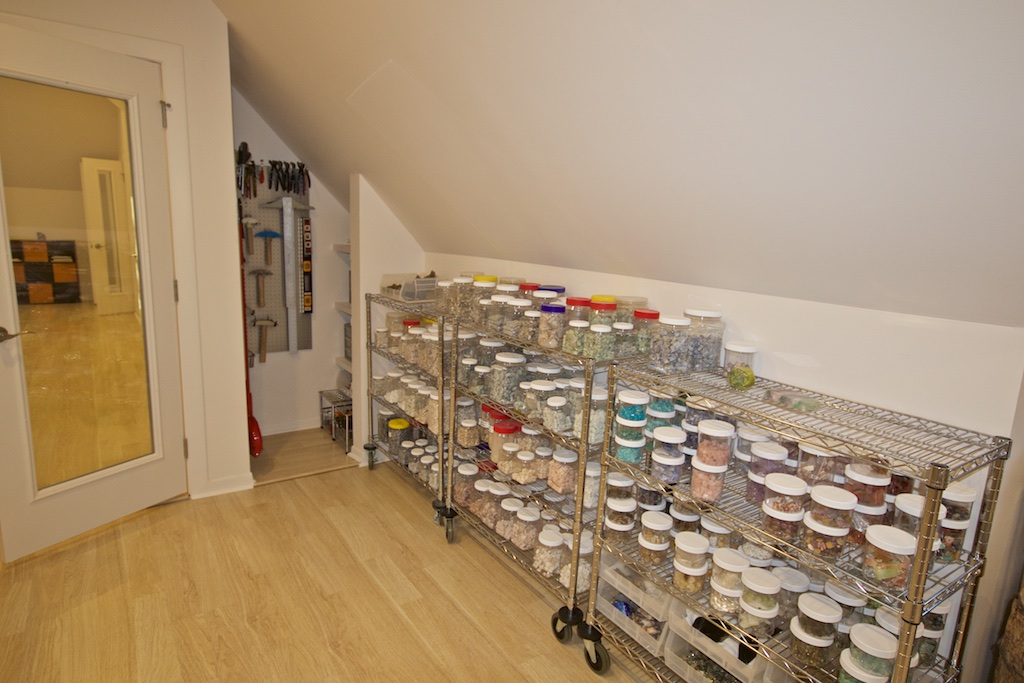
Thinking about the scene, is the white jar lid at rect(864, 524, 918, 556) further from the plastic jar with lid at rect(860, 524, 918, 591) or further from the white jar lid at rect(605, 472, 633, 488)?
the white jar lid at rect(605, 472, 633, 488)

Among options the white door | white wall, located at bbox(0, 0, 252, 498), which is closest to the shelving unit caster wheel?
white wall, located at bbox(0, 0, 252, 498)

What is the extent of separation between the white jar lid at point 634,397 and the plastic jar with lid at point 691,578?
49 centimetres

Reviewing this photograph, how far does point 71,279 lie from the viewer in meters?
2.59

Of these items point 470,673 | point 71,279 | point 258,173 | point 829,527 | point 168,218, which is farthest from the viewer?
point 258,173

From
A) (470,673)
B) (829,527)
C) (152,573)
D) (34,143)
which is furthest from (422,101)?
(152,573)

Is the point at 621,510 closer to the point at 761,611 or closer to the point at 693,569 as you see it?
the point at 693,569

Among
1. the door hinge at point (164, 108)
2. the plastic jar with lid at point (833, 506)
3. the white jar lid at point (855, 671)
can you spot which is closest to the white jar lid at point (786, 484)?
the plastic jar with lid at point (833, 506)

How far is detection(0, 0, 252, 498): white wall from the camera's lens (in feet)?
8.61

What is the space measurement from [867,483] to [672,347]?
2.31 feet

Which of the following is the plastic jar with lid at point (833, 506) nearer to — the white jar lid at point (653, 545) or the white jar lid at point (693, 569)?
the white jar lid at point (693, 569)

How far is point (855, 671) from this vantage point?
1291 millimetres

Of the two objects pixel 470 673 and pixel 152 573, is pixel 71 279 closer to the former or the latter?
pixel 152 573

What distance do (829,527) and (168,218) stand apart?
3062mm

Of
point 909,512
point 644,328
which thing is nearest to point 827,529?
point 909,512
